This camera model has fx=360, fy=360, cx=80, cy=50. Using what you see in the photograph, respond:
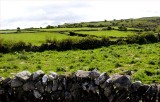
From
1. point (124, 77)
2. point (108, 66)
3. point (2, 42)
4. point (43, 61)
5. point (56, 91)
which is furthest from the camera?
point (2, 42)

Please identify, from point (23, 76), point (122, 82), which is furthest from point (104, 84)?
A: point (23, 76)

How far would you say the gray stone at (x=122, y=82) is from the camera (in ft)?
54.4

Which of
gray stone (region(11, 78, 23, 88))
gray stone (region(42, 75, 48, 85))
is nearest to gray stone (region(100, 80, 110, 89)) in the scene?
gray stone (region(42, 75, 48, 85))

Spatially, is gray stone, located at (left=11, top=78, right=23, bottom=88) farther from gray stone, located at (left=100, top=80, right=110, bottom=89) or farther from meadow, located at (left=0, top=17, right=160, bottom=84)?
meadow, located at (left=0, top=17, right=160, bottom=84)

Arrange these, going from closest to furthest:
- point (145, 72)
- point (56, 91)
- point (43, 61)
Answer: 1. point (56, 91)
2. point (145, 72)
3. point (43, 61)

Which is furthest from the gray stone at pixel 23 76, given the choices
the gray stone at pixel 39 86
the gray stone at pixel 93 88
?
the gray stone at pixel 93 88

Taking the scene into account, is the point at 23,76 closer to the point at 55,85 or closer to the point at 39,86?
the point at 39,86

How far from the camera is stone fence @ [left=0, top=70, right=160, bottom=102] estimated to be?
1672 cm

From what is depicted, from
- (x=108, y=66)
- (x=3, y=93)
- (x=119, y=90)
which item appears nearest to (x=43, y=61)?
(x=108, y=66)

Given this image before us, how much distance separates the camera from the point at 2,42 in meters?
46.2

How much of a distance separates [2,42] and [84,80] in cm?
3050

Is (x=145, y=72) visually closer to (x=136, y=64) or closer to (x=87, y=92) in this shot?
(x=136, y=64)

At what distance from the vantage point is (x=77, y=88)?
1758cm

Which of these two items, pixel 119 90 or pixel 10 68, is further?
pixel 10 68
